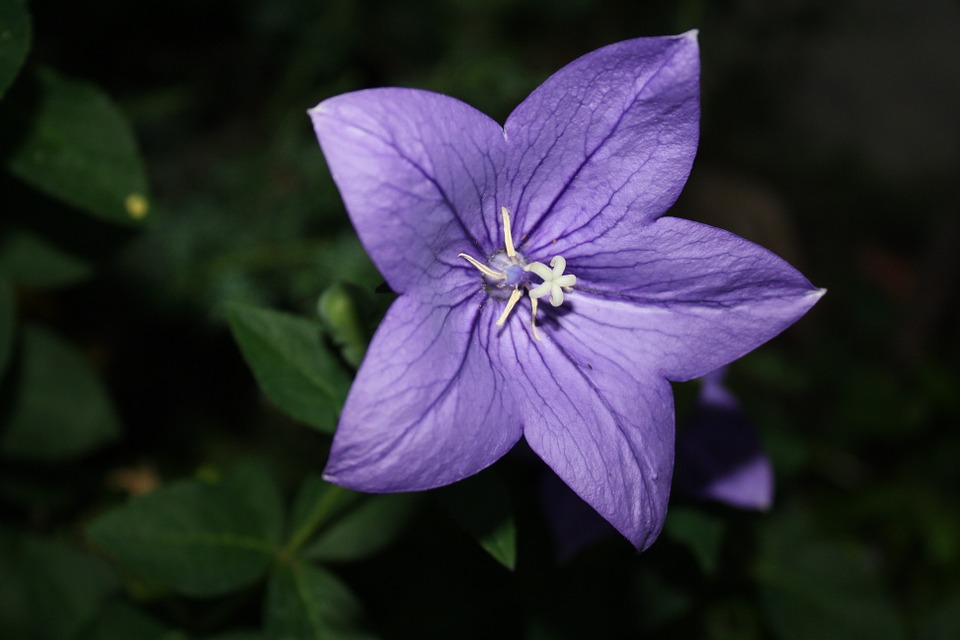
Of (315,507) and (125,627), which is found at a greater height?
(315,507)

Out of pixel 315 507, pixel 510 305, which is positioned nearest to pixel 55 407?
pixel 315 507

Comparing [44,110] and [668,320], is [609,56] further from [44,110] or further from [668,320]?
[44,110]

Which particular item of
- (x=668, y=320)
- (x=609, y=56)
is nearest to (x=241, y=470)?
(x=668, y=320)

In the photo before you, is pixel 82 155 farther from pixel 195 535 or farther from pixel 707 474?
pixel 707 474

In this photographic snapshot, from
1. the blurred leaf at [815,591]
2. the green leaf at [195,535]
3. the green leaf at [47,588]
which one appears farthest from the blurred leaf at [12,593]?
the blurred leaf at [815,591]

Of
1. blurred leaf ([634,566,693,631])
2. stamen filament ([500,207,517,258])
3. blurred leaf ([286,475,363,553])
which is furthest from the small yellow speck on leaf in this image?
blurred leaf ([634,566,693,631])

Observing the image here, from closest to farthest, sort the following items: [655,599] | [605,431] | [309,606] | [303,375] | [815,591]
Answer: [605,431]
[303,375]
[309,606]
[655,599]
[815,591]

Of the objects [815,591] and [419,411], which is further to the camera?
[815,591]
